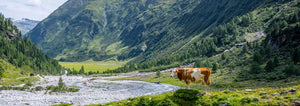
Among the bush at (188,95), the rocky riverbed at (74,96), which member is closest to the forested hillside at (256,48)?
the rocky riverbed at (74,96)

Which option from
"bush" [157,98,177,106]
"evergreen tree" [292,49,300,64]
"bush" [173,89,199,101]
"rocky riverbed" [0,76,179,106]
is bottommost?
"rocky riverbed" [0,76,179,106]

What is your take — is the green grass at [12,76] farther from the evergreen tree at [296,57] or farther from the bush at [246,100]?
the evergreen tree at [296,57]

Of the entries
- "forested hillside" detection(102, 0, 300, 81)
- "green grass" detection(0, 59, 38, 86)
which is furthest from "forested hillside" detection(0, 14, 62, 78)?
"forested hillside" detection(102, 0, 300, 81)

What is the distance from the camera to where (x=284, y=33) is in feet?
316

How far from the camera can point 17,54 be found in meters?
131

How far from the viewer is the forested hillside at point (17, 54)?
118606 millimetres

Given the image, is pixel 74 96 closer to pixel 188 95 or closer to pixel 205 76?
pixel 188 95

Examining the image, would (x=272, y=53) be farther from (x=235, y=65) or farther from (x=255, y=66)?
(x=255, y=66)

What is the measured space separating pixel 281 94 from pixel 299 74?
1986 inches

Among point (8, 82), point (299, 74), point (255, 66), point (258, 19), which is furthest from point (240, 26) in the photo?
point (8, 82)

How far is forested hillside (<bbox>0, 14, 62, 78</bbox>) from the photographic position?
389 feet

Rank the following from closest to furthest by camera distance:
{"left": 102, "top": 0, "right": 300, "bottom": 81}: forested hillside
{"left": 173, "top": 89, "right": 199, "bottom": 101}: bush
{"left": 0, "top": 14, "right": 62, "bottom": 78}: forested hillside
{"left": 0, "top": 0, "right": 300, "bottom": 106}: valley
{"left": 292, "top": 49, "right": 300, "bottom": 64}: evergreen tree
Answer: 1. {"left": 173, "top": 89, "right": 199, "bottom": 101}: bush
2. {"left": 0, "top": 0, "right": 300, "bottom": 106}: valley
3. {"left": 292, "top": 49, "right": 300, "bottom": 64}: evergreen tree
4. {"left": 102, "top": 0, "right": 300, "bottom": 81}: forested hillside
5. {"left": 0, "top": 14, "right": 62, "bottom": 78}: forested hillside

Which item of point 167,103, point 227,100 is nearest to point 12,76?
point 167,103

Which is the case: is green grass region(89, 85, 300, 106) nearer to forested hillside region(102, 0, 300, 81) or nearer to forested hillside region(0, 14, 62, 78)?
forested hillside region(102, 0, 300, 81)
